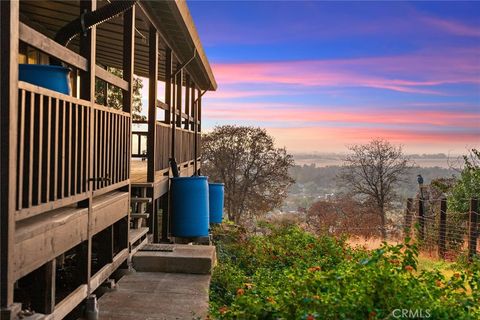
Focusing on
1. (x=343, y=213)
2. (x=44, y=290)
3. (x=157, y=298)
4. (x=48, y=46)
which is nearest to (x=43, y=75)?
(x=48, y=46)

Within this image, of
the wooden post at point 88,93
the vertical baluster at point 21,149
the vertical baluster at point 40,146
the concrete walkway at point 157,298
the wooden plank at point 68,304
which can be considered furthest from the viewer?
the concrete walkway at point 157,298

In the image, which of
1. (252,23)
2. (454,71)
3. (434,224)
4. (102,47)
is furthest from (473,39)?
(102,47)

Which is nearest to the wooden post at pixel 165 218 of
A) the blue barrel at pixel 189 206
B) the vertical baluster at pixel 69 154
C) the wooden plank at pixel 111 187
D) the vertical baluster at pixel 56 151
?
the blue barrel at pixel 189 206

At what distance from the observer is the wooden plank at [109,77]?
203 inches

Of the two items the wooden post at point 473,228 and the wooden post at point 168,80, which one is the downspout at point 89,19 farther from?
the wooden post at point 473,228

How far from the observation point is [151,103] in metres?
8.52

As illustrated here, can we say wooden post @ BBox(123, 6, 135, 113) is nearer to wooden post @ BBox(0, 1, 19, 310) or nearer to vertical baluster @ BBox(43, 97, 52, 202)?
vertical baluster @ BBox(43, 97, 52, 202)

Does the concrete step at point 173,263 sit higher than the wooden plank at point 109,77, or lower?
lower

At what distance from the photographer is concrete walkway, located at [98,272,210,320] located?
16.3ft

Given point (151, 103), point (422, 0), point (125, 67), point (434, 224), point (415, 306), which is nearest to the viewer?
point (415, 306)

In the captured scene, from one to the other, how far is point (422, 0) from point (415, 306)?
16.0 metres

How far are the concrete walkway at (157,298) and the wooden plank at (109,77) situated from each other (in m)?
2.11

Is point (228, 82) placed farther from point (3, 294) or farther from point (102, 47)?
point (3, 294)

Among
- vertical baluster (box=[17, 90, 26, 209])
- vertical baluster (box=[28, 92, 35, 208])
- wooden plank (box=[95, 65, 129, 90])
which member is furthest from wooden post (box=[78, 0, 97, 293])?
vertical baluster (box=[17, 90, 26, 209])
